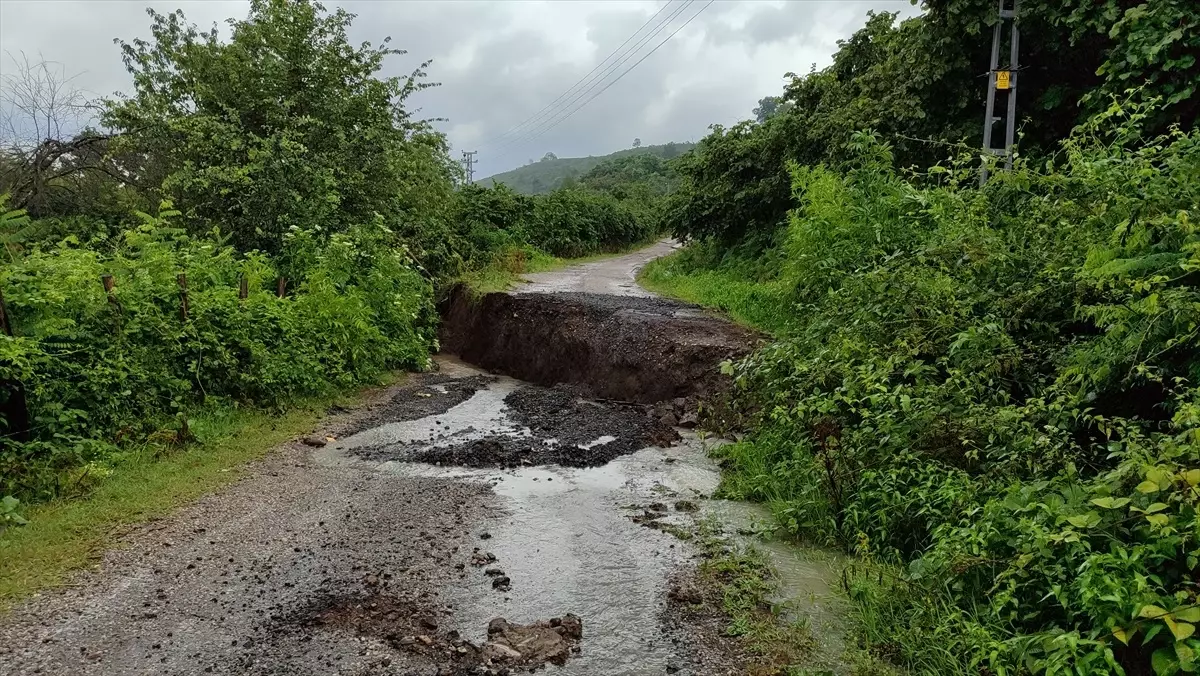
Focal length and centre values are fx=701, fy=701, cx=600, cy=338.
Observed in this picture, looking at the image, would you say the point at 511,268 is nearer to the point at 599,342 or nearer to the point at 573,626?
the point at 599,342

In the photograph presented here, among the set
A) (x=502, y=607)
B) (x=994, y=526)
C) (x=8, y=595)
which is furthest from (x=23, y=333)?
(x=994, y=526)

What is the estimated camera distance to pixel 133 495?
20.4 ft

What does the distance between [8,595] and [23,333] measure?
348cm

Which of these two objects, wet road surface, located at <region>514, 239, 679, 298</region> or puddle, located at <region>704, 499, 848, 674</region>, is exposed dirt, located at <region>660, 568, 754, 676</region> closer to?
puddle, located at <region>704, 499, 848, 674</region>

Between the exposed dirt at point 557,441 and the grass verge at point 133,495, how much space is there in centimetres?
136

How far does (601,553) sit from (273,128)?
1158 centimetres

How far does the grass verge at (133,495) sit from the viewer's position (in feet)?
16.3

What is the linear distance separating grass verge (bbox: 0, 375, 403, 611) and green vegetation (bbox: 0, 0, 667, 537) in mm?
41

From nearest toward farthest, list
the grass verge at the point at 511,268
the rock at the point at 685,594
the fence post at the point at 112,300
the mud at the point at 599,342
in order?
the rock at the point at 685,594 < the fence post at the point at 112,300 < the mud at the point at 599,342 < the grass verge at the point at 511,268

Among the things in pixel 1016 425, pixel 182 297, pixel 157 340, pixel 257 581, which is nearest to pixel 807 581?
pixel 1016 425

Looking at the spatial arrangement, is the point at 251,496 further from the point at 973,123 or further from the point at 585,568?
the point at 973,123

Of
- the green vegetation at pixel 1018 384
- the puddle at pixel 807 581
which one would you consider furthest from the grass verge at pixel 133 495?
the green vegetation at pixel 1018 384

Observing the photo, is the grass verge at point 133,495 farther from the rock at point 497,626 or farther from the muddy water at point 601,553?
the rock at point 497,626

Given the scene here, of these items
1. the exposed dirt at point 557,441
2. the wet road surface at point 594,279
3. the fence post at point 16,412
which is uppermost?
the wet road surface at point 594,279
